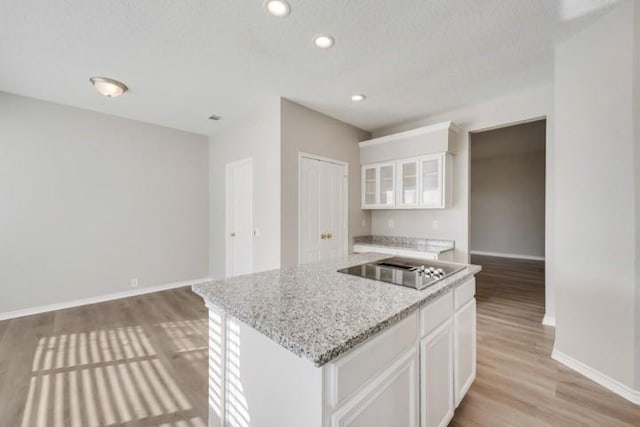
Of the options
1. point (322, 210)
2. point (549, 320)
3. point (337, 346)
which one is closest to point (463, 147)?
point (322, 210)

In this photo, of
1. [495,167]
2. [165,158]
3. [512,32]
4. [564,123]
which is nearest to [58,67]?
[165,158]

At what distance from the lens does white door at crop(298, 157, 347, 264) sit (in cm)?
363

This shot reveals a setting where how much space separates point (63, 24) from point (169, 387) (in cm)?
285

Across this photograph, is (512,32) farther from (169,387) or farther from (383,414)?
(169,387)

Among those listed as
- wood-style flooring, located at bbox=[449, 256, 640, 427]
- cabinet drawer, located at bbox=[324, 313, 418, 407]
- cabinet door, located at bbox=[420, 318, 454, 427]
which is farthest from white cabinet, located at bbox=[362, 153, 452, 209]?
cabinet drawer, located at bbox=[324, 313, 418, 407]

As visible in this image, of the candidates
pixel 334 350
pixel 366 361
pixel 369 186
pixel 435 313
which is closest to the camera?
pixel 334 350

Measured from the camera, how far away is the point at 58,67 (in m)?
2.65

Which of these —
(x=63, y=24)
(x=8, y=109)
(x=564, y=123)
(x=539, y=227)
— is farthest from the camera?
(x=539, y=227)

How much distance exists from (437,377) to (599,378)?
63.2 inches

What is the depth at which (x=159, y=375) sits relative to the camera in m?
2.18

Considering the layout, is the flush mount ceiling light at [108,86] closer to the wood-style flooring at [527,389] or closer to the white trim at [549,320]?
the wood-style flooring at [527,389]

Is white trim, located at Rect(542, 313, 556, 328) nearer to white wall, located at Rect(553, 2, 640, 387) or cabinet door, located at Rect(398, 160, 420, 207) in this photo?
white wall, located at Rect(553, 2, 640, 387)

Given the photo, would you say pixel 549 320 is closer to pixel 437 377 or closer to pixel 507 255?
pixel 437 377

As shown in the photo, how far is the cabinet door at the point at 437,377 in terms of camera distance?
1.38 m
